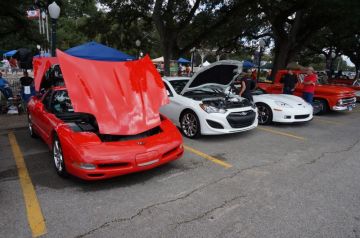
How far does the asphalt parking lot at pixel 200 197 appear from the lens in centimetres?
296

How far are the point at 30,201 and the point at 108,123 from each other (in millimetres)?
1397

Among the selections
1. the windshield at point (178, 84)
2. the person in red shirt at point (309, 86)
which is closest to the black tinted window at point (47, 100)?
the windshield at point (178, 84)

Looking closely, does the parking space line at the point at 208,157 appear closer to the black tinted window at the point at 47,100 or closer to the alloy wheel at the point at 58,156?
the alloy wheel at the point at 58,156

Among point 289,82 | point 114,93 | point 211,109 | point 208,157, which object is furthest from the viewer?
point 289,82

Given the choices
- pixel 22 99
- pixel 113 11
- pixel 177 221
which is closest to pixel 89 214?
pixel 177 221

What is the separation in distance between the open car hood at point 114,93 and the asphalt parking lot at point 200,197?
2.60 ft

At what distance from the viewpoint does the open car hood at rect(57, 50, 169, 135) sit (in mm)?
4191

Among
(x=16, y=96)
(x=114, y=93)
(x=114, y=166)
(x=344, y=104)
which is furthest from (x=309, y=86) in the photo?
(x=16, y=96)

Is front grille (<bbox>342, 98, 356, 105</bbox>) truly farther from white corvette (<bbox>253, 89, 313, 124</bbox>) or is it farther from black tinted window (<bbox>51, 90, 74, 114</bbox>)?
black tinted window (<bbox>51, 90, 74, 114</bbox>)

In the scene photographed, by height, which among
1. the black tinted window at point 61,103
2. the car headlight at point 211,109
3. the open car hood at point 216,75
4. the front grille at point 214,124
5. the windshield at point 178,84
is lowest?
the front grille at point 214,124

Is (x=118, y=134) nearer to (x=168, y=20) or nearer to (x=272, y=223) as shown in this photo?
(x=272, y=223)

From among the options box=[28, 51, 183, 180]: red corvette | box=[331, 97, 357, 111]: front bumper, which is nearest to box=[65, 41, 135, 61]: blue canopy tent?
box=[28, 51, 183, 180]: red corvette

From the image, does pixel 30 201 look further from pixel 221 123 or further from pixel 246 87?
pixel 246 87

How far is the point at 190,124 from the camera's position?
21.3 feet
